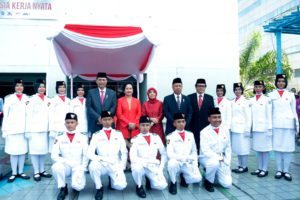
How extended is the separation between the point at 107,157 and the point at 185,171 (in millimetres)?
1182

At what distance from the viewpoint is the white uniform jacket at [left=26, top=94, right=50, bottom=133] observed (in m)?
4.96

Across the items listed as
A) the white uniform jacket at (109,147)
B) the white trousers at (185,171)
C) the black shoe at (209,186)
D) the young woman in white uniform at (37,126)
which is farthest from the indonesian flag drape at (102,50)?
A: the black shoe at (209,186)

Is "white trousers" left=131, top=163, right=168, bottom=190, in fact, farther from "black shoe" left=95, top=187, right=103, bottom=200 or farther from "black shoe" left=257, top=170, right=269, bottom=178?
"black shoe" left=257, top=170, right=269, bottom=178

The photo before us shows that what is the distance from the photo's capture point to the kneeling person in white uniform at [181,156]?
14.1 feet

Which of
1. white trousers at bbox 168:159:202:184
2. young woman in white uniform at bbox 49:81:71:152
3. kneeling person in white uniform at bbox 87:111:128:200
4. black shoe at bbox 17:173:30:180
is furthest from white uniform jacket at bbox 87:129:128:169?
black shoe at bbox 17:173:30:180

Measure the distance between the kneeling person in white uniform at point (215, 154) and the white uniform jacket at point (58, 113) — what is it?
93.1 inches

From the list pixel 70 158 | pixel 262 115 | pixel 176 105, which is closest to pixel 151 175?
pixel 70 158

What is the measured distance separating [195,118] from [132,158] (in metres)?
1.49

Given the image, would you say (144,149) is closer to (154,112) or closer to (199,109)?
(154,112)

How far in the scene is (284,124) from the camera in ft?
16.0

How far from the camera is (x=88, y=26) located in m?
5.13

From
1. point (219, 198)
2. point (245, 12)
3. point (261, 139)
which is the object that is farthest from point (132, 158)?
point (245, 12)

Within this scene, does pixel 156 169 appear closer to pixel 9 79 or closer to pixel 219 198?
pixel 219 198

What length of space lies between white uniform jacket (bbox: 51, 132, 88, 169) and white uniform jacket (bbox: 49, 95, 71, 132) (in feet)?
2.44
